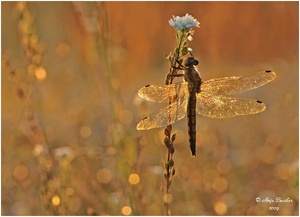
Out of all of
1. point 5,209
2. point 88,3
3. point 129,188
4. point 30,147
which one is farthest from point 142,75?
point 129,188

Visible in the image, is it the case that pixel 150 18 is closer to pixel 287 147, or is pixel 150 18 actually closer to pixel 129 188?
pixel 287 147

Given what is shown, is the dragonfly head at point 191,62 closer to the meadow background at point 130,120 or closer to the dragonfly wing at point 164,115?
the dragonfly wing at point 164,115

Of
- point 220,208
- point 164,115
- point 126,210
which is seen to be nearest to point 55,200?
point 126,210

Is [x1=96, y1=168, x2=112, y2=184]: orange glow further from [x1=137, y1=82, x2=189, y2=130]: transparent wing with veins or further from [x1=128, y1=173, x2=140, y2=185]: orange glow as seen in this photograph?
[x1=137, y1=82, x2=189, y2=130]: transparent wing with veins

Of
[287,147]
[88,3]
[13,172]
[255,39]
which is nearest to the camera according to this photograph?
[88,3]

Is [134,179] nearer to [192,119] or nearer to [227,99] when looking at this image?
[192,119]

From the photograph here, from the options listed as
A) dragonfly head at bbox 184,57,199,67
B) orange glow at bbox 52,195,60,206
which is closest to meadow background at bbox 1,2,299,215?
orange glow at bbox 52,195,60,206
